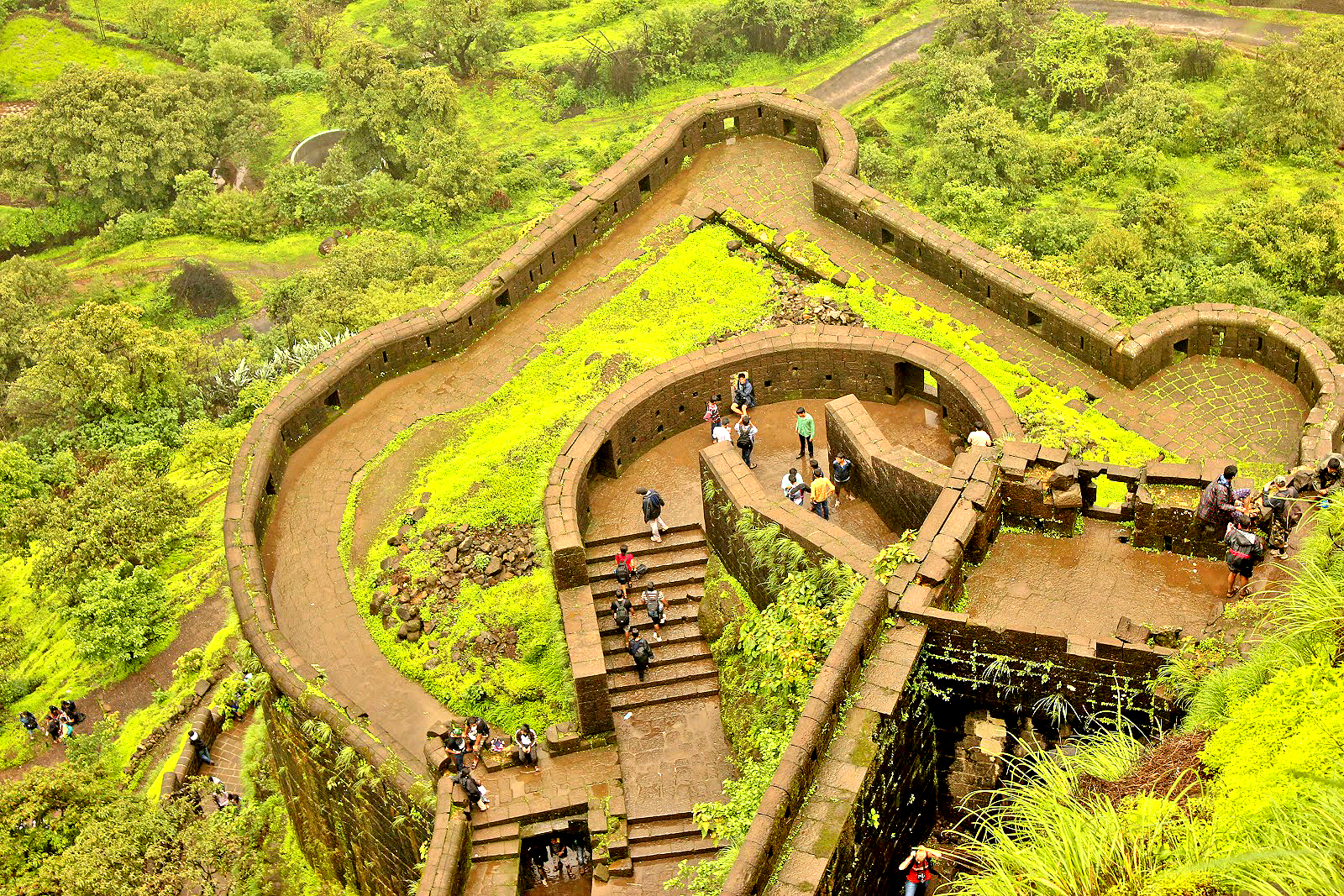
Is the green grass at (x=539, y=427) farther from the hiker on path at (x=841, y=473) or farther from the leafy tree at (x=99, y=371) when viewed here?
the leafy tree at (x=99, y=371)

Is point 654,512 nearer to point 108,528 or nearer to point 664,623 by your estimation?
point 664,623

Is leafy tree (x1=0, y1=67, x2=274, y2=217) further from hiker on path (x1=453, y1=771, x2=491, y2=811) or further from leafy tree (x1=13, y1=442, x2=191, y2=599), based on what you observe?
hiker on path (x1=453, y1=771, x2=491, y2=811)

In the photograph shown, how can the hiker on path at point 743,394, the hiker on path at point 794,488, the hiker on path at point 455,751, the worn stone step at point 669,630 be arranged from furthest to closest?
the hiker on path at point 743,394
the hiker on path at point 794,488
the worn stone step at point 669,630
the hiker on path at point 455,751

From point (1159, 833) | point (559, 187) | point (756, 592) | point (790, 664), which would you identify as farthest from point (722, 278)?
point (559, 187)

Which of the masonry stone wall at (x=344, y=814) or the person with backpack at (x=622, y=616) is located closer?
the masonry stone wall at (x=344, y=814)

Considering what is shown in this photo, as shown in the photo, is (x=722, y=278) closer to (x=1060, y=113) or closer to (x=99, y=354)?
(x=99, y=354)

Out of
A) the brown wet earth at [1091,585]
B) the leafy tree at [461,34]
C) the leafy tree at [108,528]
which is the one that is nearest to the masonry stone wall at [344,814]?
the brown wet earth at [1091,585]

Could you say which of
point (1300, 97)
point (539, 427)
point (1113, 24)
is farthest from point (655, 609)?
point (1113, 24)
